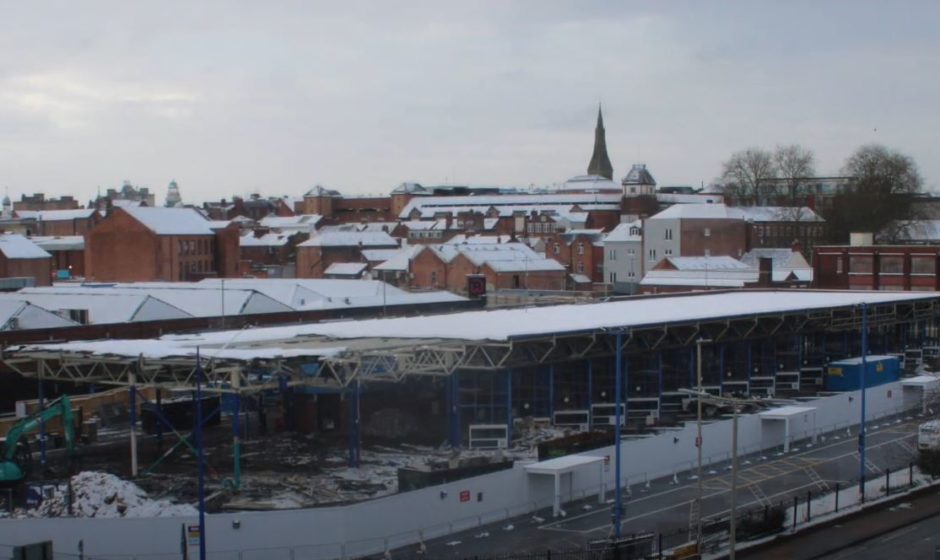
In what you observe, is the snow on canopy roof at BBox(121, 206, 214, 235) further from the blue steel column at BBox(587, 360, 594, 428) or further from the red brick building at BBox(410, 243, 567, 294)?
the blue steel column at BBox(587, 360, 594, 428)

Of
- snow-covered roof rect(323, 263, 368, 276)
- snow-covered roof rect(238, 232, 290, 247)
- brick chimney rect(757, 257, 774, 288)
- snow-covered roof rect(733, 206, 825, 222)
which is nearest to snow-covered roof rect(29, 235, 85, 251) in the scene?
snow-covered roof rect(238, 232, 290, 247)

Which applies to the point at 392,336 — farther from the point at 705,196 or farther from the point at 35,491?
the point at 705,196

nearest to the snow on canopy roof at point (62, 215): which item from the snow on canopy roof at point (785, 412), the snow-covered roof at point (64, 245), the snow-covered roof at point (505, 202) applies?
the snow-covered roof at point (64, 245)

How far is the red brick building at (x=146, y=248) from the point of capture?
8775cm

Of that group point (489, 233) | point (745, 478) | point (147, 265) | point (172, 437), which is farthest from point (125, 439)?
point (489, 233)

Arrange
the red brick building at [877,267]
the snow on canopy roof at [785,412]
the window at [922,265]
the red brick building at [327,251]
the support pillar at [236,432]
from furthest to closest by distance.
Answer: the red brick building at [327,251], the red brick building at [877,267], the window at [922,265], the snow on canopy roof at [785,412], the support pillar at [236,432]

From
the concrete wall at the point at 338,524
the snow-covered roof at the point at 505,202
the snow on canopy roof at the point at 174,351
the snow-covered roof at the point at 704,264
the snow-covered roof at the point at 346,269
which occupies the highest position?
the snow-covered roof at the point at 505,202

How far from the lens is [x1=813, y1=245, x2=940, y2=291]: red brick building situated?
70062 millimetres

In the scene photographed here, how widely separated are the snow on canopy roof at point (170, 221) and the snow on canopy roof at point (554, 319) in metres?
43.5

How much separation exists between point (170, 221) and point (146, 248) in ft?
11.7

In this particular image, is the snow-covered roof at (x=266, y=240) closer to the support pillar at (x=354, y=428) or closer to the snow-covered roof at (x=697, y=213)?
the snow-covered roof at (x=697, y=213)

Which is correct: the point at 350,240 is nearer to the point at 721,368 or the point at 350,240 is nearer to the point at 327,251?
the point at 327,251

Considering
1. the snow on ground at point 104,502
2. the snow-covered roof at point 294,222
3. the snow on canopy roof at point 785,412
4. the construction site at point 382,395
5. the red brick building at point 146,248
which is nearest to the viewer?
the snow on ground at point 104,502

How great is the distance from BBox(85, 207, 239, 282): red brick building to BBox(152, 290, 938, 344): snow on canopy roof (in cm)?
4230
